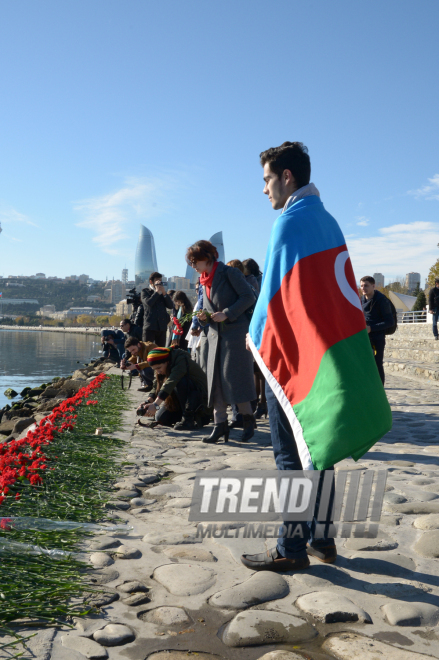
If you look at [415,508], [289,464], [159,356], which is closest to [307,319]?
[289,464]

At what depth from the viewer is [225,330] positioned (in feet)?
18.1

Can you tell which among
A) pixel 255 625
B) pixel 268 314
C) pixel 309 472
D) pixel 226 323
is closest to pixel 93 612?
pixel 255 625

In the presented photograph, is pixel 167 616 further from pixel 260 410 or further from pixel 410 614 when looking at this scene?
pixel 260 410

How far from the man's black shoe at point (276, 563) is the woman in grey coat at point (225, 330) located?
9.52ft

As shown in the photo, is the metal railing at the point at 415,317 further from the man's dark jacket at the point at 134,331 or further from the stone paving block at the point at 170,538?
the stone paving block at the point at 170,538

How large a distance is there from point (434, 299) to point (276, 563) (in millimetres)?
14162

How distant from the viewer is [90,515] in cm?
315

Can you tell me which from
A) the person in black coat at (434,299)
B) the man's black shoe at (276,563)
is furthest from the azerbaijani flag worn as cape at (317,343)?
the person in black coat at (434,299)

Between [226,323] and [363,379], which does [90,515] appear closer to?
[363,379]

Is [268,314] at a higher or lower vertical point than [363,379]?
higher

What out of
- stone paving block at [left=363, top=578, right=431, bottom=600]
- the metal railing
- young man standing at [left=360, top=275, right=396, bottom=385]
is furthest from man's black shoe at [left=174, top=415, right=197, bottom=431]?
the metal railing

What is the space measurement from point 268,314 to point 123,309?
173 meters

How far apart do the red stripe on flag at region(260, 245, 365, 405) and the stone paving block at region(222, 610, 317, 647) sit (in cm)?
90

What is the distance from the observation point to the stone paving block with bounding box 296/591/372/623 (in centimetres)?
206
